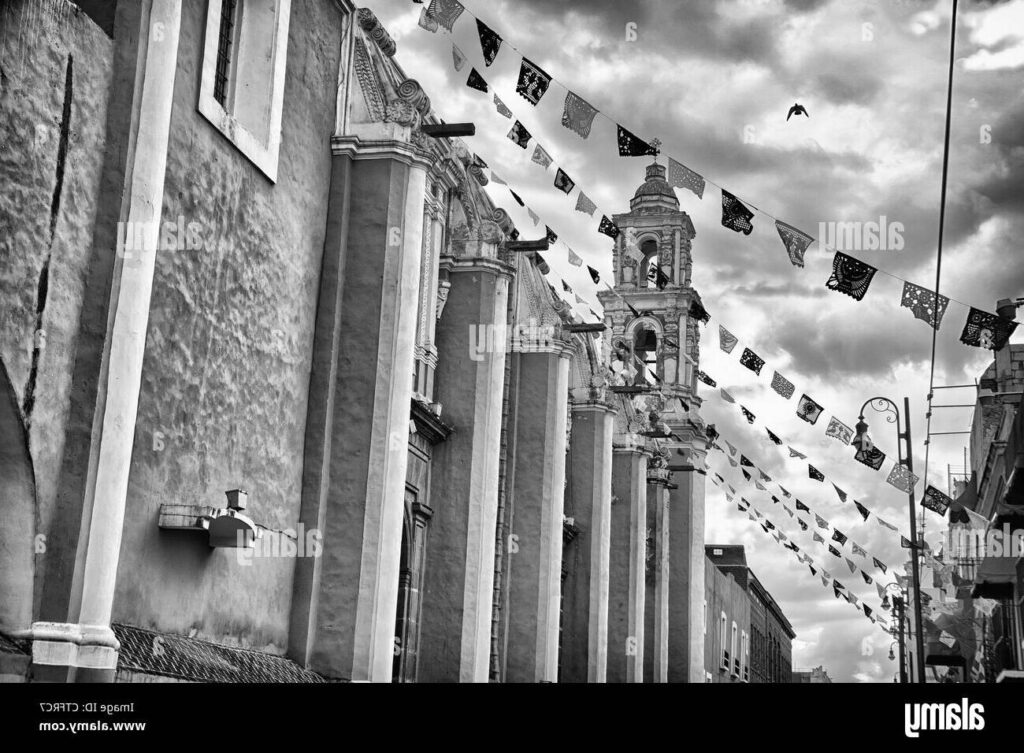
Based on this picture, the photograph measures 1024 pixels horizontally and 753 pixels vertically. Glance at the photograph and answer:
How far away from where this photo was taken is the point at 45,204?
9461 millimetres

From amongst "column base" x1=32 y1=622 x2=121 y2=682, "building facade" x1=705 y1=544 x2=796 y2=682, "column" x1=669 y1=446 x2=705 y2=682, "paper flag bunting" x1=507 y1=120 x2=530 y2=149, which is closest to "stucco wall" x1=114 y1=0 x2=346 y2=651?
"column base" x1=32 y1=622 x2=121 y2=682

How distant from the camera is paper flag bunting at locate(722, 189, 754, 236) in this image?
1595cm

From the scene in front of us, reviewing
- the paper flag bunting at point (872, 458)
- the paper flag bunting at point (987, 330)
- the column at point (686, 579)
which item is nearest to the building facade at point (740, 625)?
the column at point (686, 579)

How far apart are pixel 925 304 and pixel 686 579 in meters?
18.7

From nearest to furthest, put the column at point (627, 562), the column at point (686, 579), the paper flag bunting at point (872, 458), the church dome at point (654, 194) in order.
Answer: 1. the paper flag bunting at point (872, 458)
2. the column at point (627, 562)
3. the column at point (686, 579)
4. the church dome at point (654, 194)

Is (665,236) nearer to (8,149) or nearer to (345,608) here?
(345,608)

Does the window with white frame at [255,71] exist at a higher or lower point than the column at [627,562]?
higher

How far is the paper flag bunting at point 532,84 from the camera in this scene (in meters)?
15.0

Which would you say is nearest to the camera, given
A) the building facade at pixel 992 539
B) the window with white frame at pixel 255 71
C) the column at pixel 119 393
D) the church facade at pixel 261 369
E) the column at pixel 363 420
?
the column at pixel 119 393

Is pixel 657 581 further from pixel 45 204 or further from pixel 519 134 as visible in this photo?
pixel 45 204

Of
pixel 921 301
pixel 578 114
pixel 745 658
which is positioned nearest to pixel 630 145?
pixel 578 114

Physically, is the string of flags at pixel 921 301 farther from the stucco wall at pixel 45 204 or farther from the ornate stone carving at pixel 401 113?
the stucco wall at pixel 45 204

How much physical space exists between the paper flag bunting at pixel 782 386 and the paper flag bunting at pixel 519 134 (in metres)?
6.61
